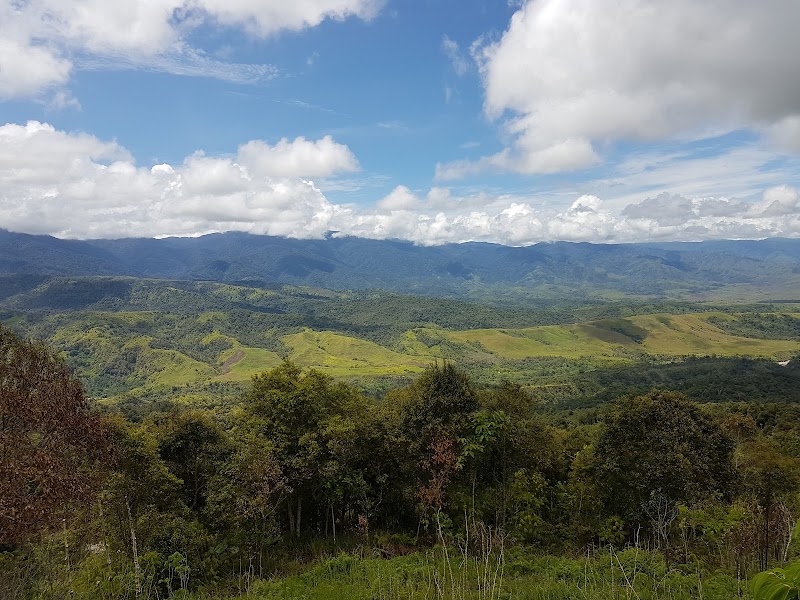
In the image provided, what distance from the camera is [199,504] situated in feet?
67.2

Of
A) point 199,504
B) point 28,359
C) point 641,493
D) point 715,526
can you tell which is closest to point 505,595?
point 715,526

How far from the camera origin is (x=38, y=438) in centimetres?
821

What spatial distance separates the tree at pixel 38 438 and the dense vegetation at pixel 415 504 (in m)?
0.86

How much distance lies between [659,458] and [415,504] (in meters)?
9.14

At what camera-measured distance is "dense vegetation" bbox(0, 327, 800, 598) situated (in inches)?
496

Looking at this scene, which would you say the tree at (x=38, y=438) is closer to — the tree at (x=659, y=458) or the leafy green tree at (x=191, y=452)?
the leafy green tree at (x=191, y=452)

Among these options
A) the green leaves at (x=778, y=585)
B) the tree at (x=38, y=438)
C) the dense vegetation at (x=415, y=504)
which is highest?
the green leaves at (x=778, y=585)

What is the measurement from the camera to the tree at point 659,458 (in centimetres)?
1650

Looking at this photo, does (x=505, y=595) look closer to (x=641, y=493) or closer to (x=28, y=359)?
(x=641, y=493)

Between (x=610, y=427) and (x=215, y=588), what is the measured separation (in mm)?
15487

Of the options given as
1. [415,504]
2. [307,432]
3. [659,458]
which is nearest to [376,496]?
[415,504]

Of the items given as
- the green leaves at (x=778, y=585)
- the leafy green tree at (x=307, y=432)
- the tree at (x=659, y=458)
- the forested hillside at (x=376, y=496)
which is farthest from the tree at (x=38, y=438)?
the tree at (x=659, y=458)

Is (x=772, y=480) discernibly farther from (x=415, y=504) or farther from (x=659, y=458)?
(x=415, y=504)

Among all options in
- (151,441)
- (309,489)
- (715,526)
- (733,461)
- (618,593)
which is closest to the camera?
(618,593)
